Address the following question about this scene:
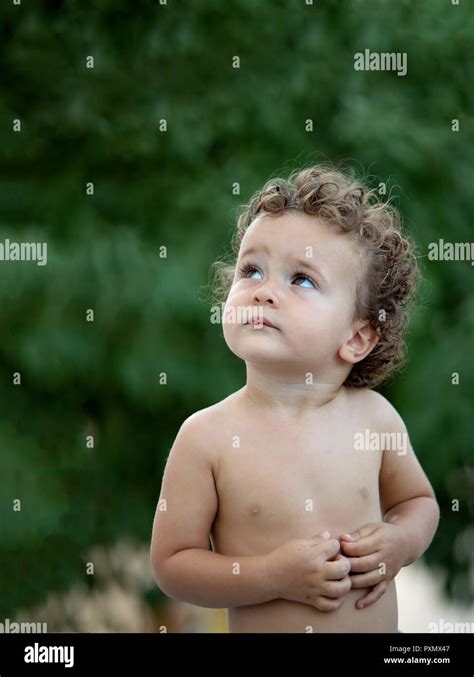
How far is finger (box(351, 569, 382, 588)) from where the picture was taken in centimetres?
112

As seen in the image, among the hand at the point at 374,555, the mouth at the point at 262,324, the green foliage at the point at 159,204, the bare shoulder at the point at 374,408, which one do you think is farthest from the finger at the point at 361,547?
the green foliage at the point at 159,204

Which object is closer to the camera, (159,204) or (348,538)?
(348,538)

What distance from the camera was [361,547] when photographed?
1118 millimetres

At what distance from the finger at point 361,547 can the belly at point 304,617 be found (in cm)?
5

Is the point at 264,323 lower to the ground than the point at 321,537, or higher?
higher

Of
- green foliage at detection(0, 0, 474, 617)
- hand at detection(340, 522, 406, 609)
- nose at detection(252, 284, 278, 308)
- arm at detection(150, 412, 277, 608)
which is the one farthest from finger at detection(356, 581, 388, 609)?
green foliage at detection(0, 0, 474, 617)

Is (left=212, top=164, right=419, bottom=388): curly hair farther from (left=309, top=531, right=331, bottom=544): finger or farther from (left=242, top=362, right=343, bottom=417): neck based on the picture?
(left=309, top=531, right=331, bottom=544): finger

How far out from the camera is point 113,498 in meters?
1.88

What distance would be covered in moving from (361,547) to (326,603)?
68 millimetres

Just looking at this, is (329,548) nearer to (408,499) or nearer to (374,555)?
(374,555)

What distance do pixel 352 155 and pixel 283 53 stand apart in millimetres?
259

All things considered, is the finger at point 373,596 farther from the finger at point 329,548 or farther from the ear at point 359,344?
the ear at point 359,344

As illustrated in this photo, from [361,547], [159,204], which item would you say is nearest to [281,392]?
[361,547]

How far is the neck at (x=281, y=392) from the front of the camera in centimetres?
114
